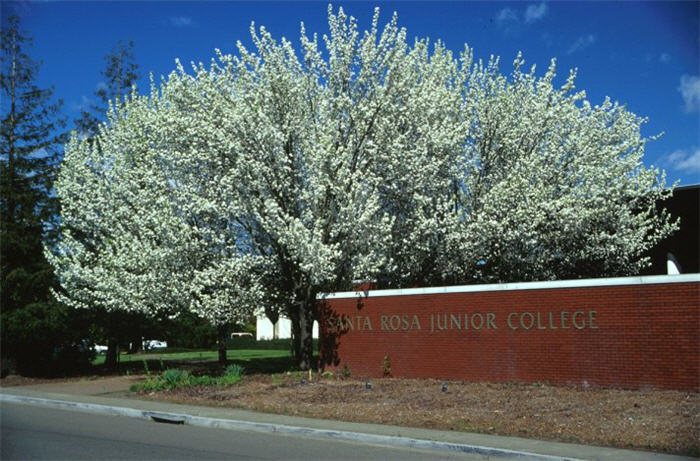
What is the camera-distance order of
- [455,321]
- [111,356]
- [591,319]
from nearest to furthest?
[591,319] → [455,321] → [111,356]

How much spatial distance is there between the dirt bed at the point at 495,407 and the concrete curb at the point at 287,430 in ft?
4.19

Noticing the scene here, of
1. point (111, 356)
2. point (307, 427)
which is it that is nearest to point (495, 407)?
point (307, 427)

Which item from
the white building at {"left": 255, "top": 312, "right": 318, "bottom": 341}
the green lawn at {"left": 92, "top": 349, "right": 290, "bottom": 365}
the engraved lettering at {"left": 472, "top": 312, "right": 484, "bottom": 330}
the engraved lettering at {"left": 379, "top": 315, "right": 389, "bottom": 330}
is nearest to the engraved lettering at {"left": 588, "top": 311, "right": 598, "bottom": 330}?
the engraved lettering at {"left": 472, "top": 312, "right": 484, "bottom": 330}

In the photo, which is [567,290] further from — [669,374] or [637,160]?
[637,160]

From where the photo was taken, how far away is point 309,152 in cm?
1984

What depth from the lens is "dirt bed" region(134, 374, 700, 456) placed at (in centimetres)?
1091

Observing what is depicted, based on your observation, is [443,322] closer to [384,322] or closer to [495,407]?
[384,322]

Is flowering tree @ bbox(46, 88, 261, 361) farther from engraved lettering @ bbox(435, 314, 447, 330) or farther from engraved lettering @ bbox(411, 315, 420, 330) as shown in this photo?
engraved lettering @ bbox(435, 314, 447, 330)

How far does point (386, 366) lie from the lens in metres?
19.4

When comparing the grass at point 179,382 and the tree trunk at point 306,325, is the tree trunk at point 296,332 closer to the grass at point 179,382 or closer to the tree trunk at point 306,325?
the tree trunk at point 306,325

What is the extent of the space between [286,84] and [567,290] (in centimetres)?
1018

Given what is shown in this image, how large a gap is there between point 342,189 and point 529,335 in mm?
6541

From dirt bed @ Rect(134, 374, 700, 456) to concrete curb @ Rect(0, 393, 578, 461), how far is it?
4.19ft

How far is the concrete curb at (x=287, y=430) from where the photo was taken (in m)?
10.0
